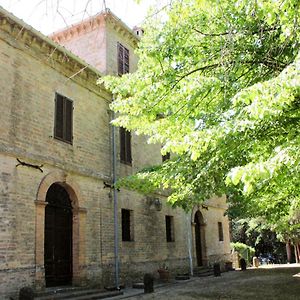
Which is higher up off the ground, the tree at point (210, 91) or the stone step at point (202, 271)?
the tree at point (210, 91)

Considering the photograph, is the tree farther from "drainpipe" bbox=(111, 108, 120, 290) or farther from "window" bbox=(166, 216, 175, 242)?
"window" bbox=(166, 216, 175, 242)

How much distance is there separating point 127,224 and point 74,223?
3.20 metres

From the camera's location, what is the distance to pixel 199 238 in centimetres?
2178

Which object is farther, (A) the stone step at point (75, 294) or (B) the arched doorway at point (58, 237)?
(B) the arched doorway at point (58, 237)

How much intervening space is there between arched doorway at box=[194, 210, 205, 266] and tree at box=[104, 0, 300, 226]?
12.8 meters

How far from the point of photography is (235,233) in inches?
1564

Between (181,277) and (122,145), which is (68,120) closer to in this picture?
(122,145)

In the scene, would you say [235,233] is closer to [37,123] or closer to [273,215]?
[273,215]

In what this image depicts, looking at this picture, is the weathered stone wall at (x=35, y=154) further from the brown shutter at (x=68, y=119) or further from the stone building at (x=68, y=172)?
the brown shutter at (x=68, y=119)

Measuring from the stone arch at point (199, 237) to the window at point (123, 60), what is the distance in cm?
853

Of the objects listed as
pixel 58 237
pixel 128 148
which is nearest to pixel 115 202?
pixel 128 148

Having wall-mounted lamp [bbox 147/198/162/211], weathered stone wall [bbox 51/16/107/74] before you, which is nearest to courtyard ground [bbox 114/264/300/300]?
wall-mounted lamp [bbox 147/198/162/211]

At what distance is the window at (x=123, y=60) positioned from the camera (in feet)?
56.0

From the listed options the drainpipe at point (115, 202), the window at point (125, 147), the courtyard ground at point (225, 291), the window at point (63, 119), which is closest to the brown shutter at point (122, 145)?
the window at point (125, 147)
